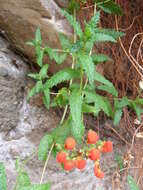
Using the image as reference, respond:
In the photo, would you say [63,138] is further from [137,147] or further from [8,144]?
[137,147]

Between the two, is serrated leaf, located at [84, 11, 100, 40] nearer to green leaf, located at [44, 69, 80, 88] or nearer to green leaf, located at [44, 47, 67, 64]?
green leaf, located at [44, 69, 80, 88]

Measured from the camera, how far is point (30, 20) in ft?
3.80

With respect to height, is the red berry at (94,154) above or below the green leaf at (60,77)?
below

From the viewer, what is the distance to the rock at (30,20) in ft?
3.66

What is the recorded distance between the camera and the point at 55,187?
1245 millimetres

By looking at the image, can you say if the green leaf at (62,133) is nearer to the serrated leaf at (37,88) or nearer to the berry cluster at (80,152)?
the berry cluster at (80,152)

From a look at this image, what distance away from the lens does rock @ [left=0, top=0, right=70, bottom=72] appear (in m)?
1.12

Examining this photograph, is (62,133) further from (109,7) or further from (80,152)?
(109,7)

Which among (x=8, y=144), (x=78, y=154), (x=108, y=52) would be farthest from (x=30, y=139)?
(x=108, y=52)

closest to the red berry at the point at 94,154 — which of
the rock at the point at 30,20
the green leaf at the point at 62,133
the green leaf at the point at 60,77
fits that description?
the green leaf at the point at 62,133

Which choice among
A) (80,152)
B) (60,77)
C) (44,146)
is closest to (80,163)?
→ (80,152)

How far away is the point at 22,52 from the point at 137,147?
2.32ft

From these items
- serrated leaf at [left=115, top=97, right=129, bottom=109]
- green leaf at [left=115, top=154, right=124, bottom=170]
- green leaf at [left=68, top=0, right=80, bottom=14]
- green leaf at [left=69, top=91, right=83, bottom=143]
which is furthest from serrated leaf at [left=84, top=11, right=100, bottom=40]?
green leaf at [left=115, top=154, right=124, bottom=170]

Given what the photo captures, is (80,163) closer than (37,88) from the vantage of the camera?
Yes
